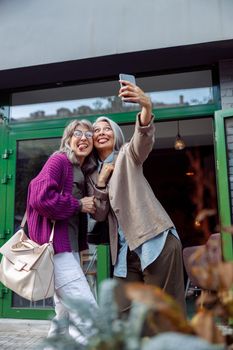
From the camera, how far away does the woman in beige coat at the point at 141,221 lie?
201 centimetres

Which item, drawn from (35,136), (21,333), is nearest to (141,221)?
(21,333)

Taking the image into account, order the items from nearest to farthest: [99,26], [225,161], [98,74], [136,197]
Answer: [136,197]
[225,161]
[99,26]
[98,74]

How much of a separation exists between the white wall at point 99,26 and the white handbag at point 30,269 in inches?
96.9

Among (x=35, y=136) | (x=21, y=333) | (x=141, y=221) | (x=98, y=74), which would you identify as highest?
(x=98, y=74)

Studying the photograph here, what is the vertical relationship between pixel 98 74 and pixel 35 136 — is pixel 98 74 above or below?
above

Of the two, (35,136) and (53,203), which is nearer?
(53,203)

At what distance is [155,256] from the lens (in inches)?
80.5

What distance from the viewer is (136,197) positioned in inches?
81.7

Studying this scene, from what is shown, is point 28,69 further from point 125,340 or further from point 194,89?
point 125,340

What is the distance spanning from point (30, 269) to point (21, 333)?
2.14 metres

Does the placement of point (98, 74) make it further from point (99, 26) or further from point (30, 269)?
point (30, 269)

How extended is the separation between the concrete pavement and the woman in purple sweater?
1356 millimetres

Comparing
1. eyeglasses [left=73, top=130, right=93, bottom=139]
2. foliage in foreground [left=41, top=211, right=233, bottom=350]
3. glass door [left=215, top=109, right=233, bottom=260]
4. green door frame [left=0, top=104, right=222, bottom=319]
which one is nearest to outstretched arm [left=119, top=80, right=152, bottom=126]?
eyeglasses [left=73, top=130, right=93, bottom=139]

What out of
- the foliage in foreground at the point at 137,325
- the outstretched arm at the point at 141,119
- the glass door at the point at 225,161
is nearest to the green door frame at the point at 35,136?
the glass door at the point at 225,161
